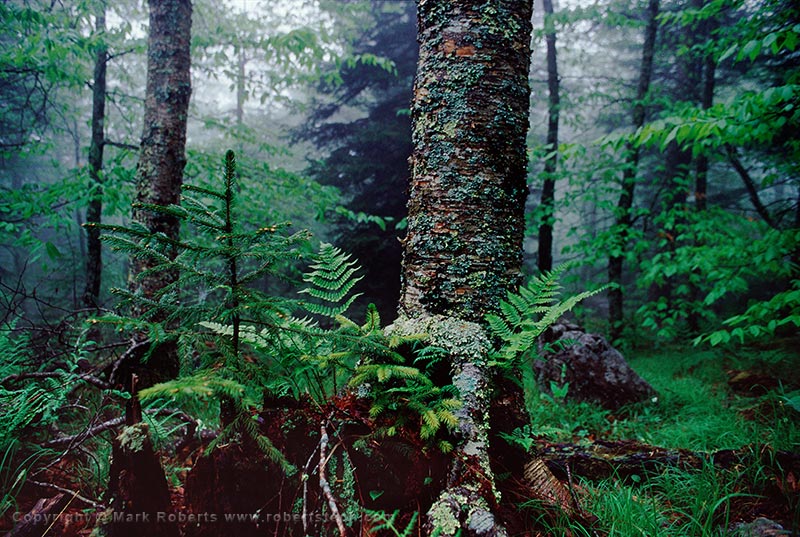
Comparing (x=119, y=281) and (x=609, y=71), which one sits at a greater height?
(x=609, y=71)

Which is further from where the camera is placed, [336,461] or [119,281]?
[119,281]

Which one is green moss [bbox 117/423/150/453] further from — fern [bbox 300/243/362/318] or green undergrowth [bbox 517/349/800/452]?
green undergrowth [bbox 517/349/800/452]

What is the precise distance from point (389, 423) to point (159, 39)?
14.7ft

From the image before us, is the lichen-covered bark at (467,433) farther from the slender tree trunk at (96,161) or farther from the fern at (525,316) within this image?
the slender tree trunk at (96,161)

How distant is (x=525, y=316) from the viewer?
5.47 feet

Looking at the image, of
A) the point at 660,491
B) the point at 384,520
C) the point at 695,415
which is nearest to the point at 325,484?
the point at 384,520

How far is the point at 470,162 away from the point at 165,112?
3475mm

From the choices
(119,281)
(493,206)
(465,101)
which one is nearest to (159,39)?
(465,101)

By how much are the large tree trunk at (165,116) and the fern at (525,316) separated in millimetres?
3278

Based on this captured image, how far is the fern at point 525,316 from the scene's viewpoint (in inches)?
60.1

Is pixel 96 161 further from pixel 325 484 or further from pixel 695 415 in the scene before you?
pixel 695 415

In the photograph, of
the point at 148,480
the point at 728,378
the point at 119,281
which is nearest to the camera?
the point at 148,480

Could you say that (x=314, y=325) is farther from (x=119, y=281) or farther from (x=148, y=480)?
(x=119, y=281)

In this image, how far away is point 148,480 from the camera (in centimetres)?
132
